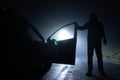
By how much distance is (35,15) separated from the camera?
4725 cm

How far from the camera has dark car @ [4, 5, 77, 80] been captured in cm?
521

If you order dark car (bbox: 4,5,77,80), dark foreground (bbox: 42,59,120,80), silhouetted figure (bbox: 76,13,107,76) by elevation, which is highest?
silhouetted figure (bbox: 76,13,107,76)

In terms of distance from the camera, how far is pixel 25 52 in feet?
17.9

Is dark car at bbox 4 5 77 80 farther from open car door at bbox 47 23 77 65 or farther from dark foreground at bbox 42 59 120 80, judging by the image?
dark foreground at bbox 42 59 120 80

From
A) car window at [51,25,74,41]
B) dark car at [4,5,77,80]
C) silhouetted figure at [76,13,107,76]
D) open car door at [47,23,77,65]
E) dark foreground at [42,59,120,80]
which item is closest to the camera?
dark car at [4,5,77,80]

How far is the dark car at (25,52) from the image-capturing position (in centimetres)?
521

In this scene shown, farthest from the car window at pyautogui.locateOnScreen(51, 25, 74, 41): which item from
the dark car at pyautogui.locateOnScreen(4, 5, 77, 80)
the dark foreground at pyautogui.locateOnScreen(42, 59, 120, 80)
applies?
the dark car at pyautogui.locateOnScreen(4, 5, 77, 80)

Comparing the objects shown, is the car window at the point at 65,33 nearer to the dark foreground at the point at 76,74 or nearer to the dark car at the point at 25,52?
the dark foreground at the point at 76,74

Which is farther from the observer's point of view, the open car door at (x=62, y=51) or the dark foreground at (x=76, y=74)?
the dark foreground at (x=76, y=74)

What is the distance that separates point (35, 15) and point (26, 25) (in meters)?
41.2

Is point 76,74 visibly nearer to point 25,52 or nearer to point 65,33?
point 25,52

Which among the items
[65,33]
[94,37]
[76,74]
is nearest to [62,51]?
[76,74]

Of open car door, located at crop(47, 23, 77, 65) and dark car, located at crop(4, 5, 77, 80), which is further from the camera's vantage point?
open car door, located at crop(47, 23, 77, 65)

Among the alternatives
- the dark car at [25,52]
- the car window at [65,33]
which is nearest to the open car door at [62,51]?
the dark car at [25,52]
